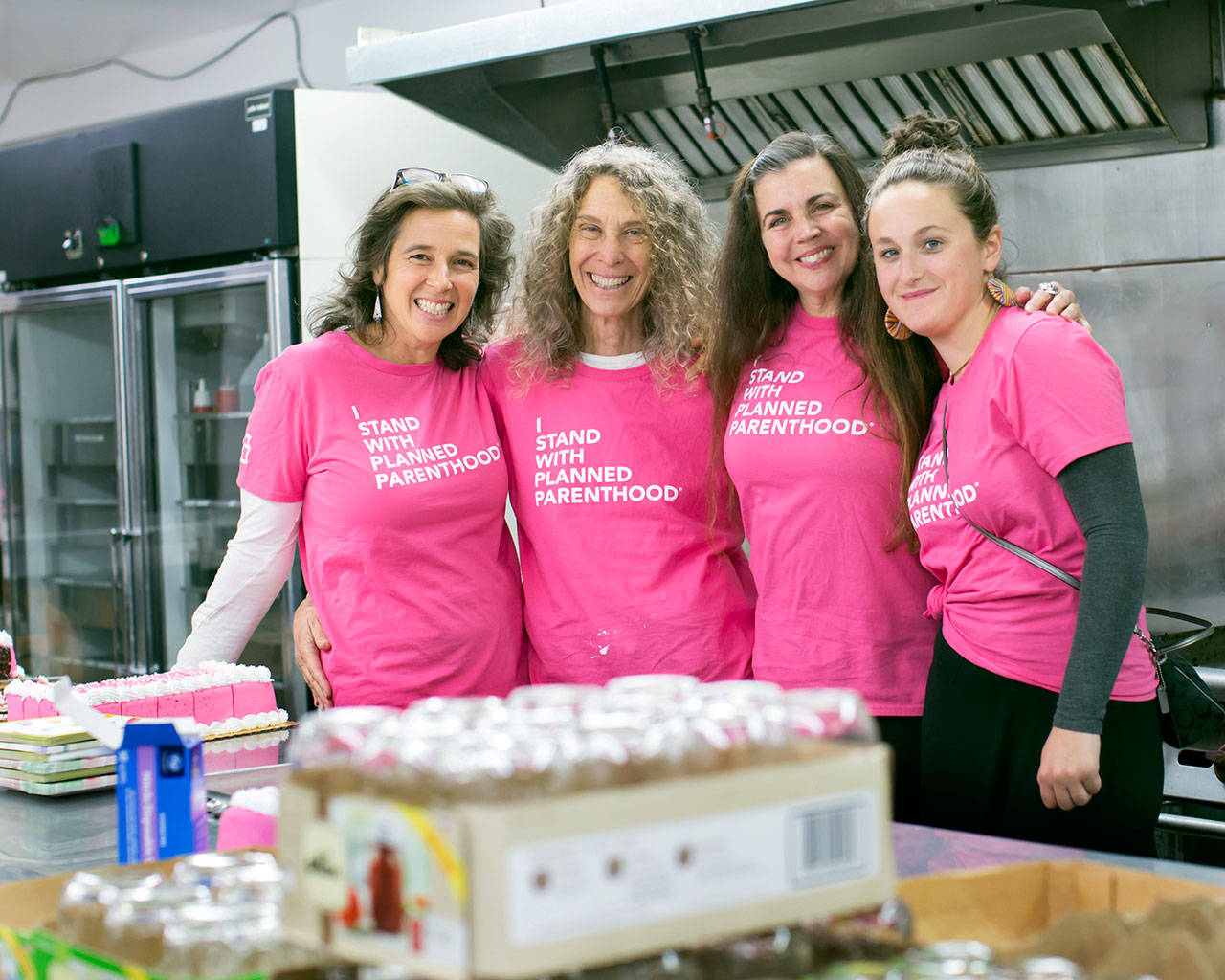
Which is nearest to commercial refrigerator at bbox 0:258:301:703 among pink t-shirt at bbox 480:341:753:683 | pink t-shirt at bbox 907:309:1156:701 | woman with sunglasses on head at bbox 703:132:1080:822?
pink t-shirt at bbox 480:341:753:683

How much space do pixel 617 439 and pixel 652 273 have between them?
313 mm

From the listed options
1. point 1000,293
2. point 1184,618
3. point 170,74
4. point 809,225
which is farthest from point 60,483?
point 1000,293

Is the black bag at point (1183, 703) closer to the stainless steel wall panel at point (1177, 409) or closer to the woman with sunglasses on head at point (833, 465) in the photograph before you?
the woman with sunglasses on head at point (833, 465)

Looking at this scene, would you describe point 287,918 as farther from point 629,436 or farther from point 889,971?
point 629,436

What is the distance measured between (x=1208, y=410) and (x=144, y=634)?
3.27 metres

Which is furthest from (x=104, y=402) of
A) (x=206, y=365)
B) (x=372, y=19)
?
(x=372, y=19)

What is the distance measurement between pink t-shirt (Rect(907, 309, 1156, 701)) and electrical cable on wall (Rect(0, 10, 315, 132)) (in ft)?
12.0

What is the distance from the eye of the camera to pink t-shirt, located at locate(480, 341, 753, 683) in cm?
199

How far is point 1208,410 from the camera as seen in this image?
2824mm

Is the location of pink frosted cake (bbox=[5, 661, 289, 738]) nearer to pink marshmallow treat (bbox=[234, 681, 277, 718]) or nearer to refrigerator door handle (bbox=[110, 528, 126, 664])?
pink marshmallow treat (bbox=[234, 681, 277, 718])

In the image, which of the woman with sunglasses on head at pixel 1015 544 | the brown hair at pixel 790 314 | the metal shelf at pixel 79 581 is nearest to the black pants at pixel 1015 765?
the woman with sunglasses on head at pixel 1015 544

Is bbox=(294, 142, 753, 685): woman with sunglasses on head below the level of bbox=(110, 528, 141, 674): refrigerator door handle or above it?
above

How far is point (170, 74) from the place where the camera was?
17.0 ft

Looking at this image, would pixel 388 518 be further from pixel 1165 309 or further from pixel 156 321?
pixel 156 321
